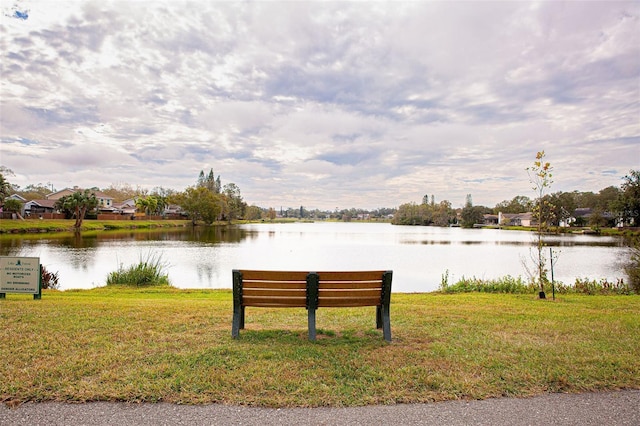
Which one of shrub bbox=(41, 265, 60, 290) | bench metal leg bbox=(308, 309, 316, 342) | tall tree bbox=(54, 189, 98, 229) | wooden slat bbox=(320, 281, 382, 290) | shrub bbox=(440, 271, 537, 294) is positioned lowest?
shrub bbox=(440, 271, 537, 294)

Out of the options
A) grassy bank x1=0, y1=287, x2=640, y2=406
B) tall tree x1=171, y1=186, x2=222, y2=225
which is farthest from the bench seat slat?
tall tree x1=171, y1=186, x2=222, y2=225

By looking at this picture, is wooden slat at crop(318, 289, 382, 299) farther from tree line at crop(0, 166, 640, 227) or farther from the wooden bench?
tree line at crop(0, 166, 640, 227)

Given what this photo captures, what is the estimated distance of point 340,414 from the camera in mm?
3256

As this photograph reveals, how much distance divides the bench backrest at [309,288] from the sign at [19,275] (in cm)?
632

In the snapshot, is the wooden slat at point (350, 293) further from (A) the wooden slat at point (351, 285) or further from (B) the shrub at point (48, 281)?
(B) the shrub at point (48, 281)

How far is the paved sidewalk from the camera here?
3137 mm

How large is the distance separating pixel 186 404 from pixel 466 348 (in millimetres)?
3413

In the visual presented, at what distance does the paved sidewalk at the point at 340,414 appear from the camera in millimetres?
3137

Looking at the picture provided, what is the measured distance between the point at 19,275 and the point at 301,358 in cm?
778

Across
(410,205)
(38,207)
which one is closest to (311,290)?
(38,207)

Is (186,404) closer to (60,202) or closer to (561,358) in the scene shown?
(561,358)

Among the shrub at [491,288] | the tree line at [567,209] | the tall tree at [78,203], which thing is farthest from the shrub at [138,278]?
the tall tree at [78,203]

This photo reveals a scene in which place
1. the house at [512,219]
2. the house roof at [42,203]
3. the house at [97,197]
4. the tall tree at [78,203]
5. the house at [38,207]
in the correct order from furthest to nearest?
the house at [512,219]
the house at [97,197]
the house roof at [42,203]
the house at [38,207]
the tall tree at [78,203]

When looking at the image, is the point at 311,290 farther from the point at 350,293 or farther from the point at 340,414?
the point at 340,414
